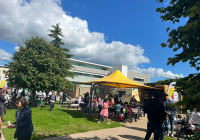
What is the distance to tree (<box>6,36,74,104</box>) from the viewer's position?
1316 centimetres

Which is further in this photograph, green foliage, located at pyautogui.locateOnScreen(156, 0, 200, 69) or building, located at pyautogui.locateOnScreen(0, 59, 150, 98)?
building, located at pyautogui.locateOnScreen(0, 59, 150, 98)

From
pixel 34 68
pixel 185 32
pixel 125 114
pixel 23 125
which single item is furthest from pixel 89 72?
pixel 185 32

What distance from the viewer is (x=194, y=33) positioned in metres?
2.61

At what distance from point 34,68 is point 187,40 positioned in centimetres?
1323

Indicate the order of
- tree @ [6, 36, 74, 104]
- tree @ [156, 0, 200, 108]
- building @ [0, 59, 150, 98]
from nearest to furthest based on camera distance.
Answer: tree @ [156, 0, 200, 108] → tree @ [6, 36, 74, 104] → building @ [0, 59, 150, 98]

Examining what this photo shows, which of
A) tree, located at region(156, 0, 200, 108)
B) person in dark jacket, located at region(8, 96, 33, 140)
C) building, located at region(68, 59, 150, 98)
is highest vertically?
building, located at region(68, 59, 150, 98)

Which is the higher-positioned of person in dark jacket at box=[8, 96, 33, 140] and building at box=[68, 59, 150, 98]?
building at box=[68, 59, 150, 98]

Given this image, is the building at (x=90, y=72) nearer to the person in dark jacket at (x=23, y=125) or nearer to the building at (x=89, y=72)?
the building at (x=89, y=72)

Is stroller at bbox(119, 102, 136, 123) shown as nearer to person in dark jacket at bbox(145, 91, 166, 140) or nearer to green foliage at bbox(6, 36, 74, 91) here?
person in dark jacket at bbox(145, 91, 166, 140)

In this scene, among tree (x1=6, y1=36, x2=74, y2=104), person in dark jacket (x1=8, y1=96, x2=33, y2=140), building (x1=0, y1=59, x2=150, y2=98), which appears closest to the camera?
person in dark jacket (x1=8, y1=96, x2=33, y2=140)

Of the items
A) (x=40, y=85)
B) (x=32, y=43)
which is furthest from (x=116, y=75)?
(x=32, y=43)

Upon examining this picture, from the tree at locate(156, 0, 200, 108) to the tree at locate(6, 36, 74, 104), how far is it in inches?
480

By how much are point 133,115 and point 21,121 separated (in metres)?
8.58

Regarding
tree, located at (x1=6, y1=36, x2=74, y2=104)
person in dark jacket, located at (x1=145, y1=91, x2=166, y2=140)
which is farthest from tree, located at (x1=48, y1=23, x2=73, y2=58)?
person in dark jacket, located at (x1=145, y1=91, x2=166, y2=140)
